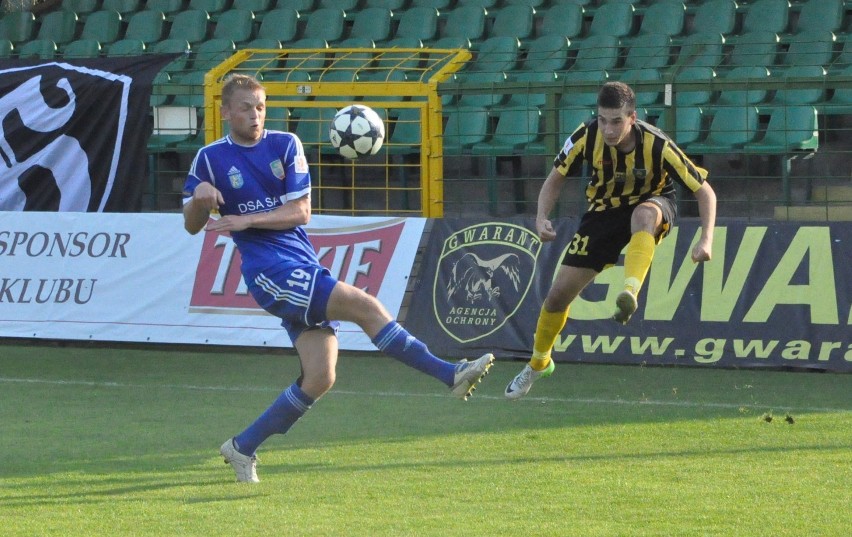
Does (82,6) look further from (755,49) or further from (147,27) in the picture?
(755,49)

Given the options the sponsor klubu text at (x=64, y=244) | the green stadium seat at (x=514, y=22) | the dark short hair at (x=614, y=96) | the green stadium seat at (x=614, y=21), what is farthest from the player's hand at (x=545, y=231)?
the green stadium seat at (x=514, y=22)

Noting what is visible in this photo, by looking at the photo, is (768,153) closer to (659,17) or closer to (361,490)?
(659,17)

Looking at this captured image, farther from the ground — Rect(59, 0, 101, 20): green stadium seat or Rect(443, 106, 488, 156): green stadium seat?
Rect(59, 0, 101, 20): green stadium seat

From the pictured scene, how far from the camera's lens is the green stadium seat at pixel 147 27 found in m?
17.1

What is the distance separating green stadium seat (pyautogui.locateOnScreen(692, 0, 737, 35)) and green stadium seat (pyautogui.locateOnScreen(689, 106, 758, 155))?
49.4 inches

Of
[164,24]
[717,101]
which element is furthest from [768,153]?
[164,24]

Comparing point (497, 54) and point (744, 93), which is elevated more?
point (497, 54)

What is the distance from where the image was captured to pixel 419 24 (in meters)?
15.6

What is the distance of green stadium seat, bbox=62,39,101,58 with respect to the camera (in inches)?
654

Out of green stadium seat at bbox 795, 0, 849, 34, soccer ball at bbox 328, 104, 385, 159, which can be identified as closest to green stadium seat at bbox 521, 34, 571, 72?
green stadium seat at bbox 795, 0, 849, 34

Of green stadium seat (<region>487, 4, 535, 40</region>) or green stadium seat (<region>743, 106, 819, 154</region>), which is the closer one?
green stadium seat (<region>743, 106, 819, 154</region>)

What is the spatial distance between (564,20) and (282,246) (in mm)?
9511

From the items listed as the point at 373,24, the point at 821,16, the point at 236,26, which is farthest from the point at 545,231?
the point at 236,26

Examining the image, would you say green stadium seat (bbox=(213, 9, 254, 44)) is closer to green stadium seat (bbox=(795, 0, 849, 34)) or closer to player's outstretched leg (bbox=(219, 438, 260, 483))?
green stadium seat (bbox=(795, 0, 849, 34))
